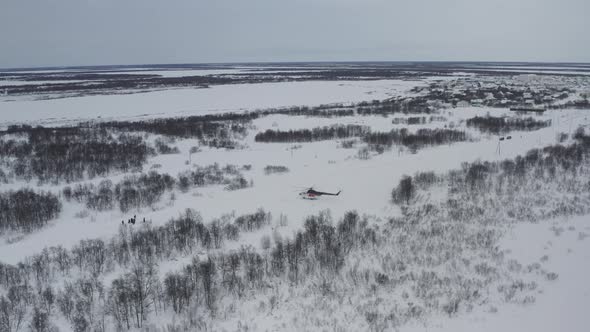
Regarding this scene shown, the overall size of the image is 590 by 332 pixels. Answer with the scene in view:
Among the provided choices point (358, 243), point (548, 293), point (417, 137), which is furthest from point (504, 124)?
point (548, 293)

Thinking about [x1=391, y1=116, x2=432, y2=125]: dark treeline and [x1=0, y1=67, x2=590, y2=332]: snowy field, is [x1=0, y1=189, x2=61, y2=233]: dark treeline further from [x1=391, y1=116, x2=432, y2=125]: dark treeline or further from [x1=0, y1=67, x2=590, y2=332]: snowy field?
[x1=391, y1=116, x2=432, y2=125]: dark treeline

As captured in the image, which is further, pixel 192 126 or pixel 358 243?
pixel 192 126

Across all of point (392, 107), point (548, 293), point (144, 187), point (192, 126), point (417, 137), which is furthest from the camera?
point (392, 107)

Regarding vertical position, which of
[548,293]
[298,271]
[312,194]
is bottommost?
[298,271]

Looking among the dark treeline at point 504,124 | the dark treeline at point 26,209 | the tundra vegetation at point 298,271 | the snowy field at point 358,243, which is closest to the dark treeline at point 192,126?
the snowy field at point 358,243

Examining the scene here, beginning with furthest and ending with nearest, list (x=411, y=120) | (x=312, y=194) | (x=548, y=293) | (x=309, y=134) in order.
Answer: (x=411, y=120) → (x=309, y=134) → (x=312, y=194) → (x=548, y=293)

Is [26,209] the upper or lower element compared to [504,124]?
lower

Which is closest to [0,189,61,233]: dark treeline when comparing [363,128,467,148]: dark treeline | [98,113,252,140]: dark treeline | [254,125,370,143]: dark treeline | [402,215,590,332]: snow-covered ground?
[402,215,590,332]: snow-covered ground

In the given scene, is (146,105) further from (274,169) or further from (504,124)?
(504,124)

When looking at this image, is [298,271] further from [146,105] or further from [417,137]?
[146,105]
